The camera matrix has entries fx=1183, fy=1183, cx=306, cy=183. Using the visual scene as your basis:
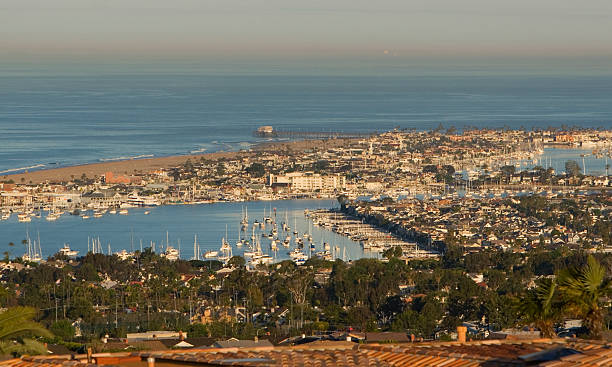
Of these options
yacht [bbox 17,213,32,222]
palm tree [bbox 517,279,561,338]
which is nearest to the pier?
yacht [bbox 17,213,32,222]

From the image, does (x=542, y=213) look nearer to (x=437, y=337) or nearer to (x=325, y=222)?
(x=325, y=222)

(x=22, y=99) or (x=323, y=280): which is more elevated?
(x=22, y=99)

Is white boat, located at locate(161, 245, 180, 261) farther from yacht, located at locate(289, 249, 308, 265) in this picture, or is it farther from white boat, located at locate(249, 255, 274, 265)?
yacht, located at locate(289, 249, 308, 265)

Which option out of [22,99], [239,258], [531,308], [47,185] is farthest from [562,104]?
[531,308]

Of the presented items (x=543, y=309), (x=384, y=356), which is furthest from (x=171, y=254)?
(x=384, y=356)

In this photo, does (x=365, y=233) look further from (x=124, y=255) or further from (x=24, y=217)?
(x=24, y=217)
